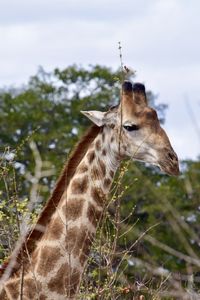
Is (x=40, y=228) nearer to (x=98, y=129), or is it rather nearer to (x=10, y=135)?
(x=98, y=129)

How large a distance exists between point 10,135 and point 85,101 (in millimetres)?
1921

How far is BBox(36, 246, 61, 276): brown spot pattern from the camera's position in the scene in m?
8.16

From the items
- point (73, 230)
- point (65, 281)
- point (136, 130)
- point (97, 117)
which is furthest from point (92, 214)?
point (136, 130)

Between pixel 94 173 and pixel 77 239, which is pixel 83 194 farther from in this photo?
pixel 77 239

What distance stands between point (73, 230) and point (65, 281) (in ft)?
1.38

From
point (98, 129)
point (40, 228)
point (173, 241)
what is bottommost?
point (173, 241)

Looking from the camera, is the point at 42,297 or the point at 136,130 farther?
the point at 136,130

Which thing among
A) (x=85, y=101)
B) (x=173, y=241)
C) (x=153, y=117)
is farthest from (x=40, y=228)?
(x=85, y=101)

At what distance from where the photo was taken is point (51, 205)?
Answer: 27.7 ft

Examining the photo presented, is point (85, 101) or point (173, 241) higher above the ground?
point (85, 101)

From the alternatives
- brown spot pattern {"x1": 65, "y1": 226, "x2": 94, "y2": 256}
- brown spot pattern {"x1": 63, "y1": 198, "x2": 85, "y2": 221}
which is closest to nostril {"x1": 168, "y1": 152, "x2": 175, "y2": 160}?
brown spot pattern {"x1": 63, "y1": 198, "x2": 85, "y2": 221}

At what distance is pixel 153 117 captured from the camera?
365 inches

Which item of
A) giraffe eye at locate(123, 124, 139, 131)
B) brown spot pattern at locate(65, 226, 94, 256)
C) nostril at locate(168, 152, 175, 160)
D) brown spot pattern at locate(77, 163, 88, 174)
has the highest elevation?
giraffe eye at locate(123, 124, 139, 131)

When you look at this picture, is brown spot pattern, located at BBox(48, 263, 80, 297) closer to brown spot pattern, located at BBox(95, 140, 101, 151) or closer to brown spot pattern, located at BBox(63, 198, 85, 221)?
brown spot pattern, located at BBox(63, 198, 85, 221)
